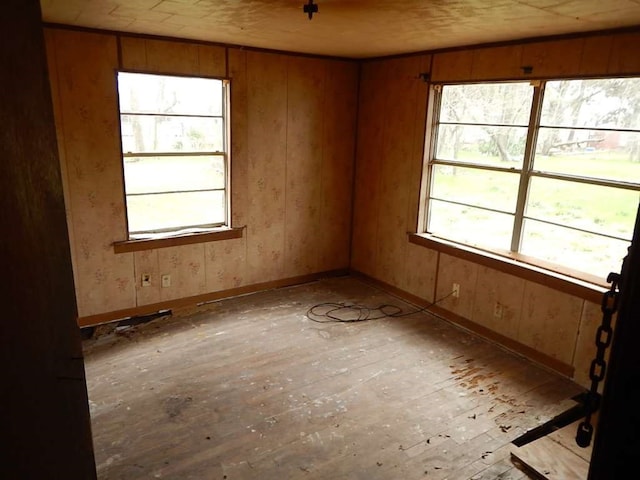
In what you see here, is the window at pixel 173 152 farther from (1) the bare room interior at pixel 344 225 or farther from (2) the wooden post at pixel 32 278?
(2) the wooden post at pixel 32 278

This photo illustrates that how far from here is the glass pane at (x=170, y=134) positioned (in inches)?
149

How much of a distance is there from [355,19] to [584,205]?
2.03 meters

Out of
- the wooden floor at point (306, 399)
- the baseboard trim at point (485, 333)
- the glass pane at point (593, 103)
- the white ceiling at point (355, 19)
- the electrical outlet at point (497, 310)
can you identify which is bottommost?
the wooden floor at point (306, 399)

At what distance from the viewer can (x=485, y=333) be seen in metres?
3.91

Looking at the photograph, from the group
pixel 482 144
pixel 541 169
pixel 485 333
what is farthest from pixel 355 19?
pixel 485 333


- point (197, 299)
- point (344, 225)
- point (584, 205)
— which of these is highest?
point (584, 205)

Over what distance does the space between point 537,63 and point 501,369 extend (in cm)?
228

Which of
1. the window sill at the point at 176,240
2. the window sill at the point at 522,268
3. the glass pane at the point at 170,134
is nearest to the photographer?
the window sill at the point at 522,268

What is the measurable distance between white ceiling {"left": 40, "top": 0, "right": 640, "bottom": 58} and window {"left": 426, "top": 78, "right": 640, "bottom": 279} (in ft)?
1.54

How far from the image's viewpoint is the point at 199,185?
13.9ft

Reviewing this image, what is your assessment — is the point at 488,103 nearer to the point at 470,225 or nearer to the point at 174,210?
the point at 470,225

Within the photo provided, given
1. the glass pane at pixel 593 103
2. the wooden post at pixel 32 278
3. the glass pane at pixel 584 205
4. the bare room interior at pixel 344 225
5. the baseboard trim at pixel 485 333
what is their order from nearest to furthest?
the wooden post at pixel 32 278 < the bare room interior at pixel 344 225 < the glass pane at pixel 593 103 < the glass pane at pixel 584 205 < the baseboard trim at pixel 485 333

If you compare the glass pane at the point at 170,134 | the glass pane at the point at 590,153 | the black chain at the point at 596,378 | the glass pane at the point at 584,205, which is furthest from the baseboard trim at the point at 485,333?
the black chain at the point at 596,378

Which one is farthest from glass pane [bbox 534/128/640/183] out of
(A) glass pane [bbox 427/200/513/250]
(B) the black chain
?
(B) the black chain
